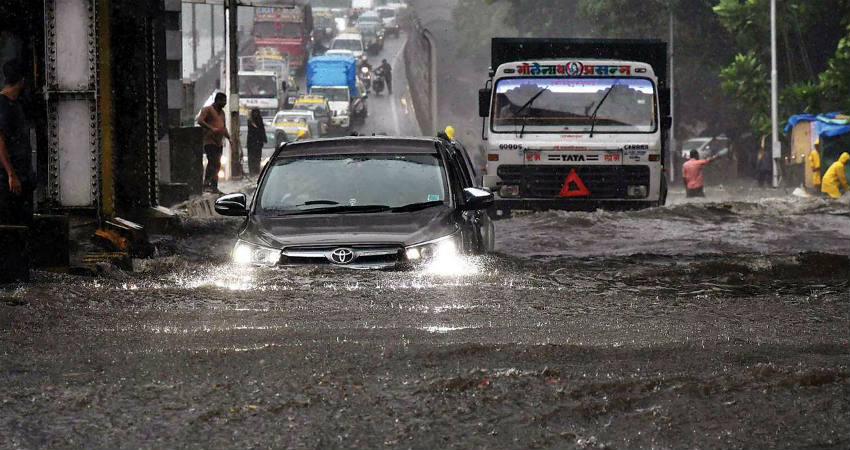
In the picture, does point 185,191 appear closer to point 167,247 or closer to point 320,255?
point 167,247

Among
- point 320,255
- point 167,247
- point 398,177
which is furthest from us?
point 167,247

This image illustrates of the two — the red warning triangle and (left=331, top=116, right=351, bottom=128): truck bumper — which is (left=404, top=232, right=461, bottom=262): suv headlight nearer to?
the red warning triangle

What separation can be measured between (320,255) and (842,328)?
3.48m

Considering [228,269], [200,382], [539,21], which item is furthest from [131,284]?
[539,21]

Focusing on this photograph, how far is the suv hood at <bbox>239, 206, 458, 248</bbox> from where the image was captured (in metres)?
9.90

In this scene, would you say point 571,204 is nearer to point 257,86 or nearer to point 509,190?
point 509,190

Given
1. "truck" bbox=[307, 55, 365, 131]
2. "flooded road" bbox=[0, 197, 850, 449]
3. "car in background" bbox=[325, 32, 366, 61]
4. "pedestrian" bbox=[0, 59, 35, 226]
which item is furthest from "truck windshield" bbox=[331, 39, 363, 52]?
"pedestrian" bbox=[0, 59, 35, 226]

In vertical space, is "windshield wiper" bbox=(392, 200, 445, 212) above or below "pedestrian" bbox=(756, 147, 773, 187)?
above

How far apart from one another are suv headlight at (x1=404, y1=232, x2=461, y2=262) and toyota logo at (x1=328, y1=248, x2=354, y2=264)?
0.38 m

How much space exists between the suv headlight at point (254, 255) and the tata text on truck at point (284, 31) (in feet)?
229

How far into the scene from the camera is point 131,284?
10.9 m

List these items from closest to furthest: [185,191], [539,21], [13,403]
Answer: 1. [13,403]
2. [185,191]
3. [539,21]

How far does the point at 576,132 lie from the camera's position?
19.5 m

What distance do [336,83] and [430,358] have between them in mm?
64351
